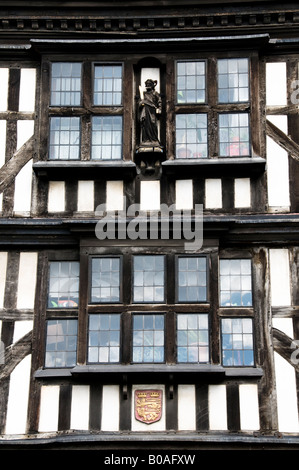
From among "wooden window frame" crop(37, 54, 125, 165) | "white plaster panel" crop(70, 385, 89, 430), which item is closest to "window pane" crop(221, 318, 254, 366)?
"white plaster panel" crop(70, 385, 89, 430)

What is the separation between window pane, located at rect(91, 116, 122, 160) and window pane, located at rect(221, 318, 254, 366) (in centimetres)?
396

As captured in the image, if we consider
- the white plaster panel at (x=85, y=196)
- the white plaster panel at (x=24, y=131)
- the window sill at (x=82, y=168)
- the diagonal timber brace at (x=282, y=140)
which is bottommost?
the white plaster panel at (x=85, y=196)

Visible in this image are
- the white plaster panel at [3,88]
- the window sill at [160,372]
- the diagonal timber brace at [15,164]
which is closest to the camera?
the window sill at [160,372]

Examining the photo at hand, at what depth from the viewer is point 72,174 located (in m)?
16.3

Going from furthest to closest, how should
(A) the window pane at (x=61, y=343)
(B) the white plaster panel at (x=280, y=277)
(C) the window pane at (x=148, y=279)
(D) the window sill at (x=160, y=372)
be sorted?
(B) the white plaster panel at (x=280, y=277)
(C) the window pane at (x=148, y=279)
(A) the window pane at (x=61, y=343)
(D) the window sill at (x=160, y=372)

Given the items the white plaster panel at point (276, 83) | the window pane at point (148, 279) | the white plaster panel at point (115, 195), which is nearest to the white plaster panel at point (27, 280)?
the white plaster panel at point (115, 195)

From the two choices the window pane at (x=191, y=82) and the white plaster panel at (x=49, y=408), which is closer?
the white plaster panel at (x=49, y=408)

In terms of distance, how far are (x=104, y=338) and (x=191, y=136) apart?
4341 mm

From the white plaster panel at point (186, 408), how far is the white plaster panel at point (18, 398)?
2.81 m

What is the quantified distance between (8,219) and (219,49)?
5428 mm

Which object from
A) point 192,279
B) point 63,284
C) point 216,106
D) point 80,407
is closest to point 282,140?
point 216,106

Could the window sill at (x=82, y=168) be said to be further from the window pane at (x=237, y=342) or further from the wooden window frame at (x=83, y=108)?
the window pane at (x=237, y=342)

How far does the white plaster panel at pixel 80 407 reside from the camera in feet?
48.8

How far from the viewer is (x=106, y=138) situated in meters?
16.4
